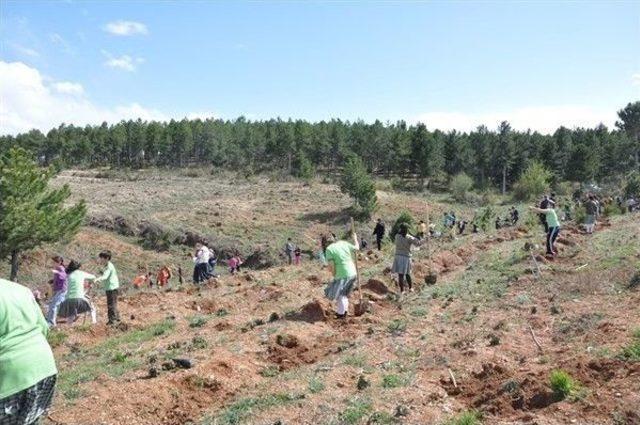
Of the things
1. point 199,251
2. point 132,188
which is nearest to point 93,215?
point 132,188

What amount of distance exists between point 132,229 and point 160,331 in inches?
→ 1436

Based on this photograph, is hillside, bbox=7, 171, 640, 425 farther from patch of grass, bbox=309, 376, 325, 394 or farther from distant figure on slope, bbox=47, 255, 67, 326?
distant figure on slope, bbox=47, 255, 67, 326

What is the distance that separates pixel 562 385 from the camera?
6078 mm

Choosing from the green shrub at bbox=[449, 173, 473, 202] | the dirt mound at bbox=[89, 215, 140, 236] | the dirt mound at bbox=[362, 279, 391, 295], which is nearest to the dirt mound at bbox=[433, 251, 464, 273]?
the dirt mound at bbox=[362, 279, 391, 295]

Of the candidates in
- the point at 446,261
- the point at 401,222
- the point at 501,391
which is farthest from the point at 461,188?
the point at 501,391

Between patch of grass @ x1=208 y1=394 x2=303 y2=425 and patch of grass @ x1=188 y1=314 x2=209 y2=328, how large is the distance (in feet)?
16.7

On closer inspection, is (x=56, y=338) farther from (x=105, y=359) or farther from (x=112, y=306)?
(x=105, y=359)

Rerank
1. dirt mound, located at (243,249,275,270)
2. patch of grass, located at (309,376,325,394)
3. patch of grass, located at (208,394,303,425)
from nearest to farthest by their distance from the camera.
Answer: patch of grass, located at (208,394,303,425) < patch of grass, located at (309,376,325,394) < dirt mound, located at (243,249,275,270)

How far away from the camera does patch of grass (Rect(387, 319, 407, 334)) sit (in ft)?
32.7

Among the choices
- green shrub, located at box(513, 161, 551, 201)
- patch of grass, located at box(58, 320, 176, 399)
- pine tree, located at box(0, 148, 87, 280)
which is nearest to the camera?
patch of grass, located at box(58, 320, 176, 399)

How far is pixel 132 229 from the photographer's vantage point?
46375mm

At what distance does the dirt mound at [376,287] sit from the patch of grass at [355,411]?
696 cm

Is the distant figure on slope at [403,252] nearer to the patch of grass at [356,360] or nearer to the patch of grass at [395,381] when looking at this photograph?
the patch of grass at [356,360]

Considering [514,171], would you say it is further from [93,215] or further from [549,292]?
[549,292]
